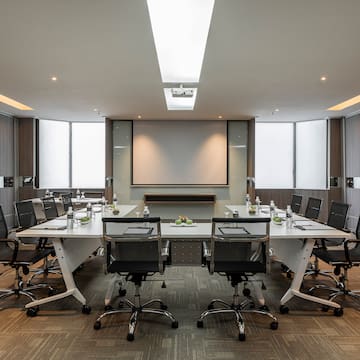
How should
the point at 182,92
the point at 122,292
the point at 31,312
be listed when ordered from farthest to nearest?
the point at 182,92
the point at 122,292
the point at 31,312

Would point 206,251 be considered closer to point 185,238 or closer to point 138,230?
point 185,238

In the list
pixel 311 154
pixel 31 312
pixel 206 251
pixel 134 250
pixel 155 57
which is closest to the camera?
pixel 134 250

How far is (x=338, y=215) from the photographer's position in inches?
146

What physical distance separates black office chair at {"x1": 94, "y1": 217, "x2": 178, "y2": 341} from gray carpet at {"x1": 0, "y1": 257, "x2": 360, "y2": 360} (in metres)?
0.13

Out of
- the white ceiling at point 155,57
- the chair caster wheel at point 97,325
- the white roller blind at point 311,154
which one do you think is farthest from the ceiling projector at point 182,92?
the white roller blind at point 311,154

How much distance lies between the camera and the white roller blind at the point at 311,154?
7.87 m

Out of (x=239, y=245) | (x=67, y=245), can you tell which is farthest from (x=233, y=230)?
(x=67, y=245)

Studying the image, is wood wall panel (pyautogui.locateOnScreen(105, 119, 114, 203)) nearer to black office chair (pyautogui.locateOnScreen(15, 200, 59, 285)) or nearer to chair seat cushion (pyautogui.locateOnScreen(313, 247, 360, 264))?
black office chair (pyautogui.locateOnScreen(15, 200, 59, 285))

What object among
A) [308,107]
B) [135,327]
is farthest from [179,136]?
[135,327]

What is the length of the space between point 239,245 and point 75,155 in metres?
7.14

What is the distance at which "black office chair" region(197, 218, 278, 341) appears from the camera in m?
2.44

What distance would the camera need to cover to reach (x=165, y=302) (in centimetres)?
318

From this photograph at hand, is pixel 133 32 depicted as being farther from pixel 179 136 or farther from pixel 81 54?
pixel 179 136

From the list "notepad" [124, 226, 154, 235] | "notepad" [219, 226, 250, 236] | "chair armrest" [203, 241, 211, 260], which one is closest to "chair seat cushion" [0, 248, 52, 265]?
"notepad" [124, 226, 154, 235]
